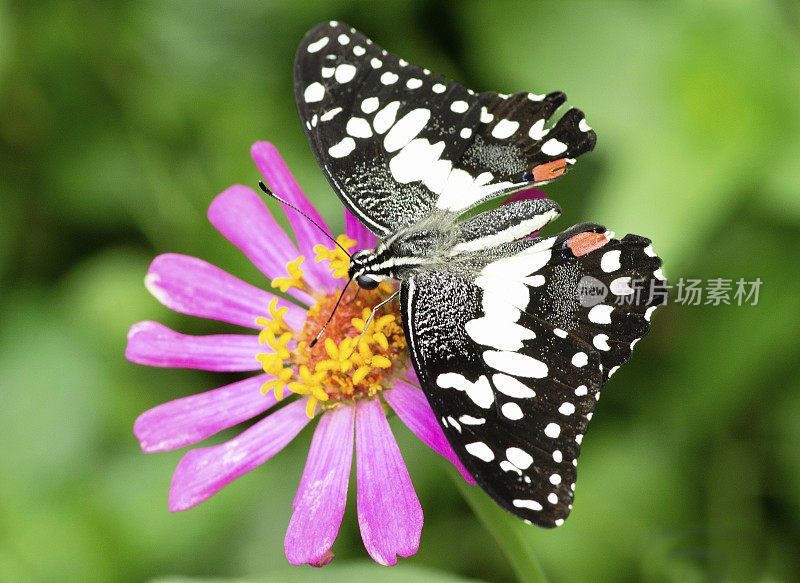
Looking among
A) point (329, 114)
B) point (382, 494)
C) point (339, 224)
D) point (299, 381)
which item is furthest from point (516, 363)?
point (339, 224)

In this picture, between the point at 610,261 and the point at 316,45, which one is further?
the point at 316,45

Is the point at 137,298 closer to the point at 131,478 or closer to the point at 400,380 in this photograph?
the point at 131,478

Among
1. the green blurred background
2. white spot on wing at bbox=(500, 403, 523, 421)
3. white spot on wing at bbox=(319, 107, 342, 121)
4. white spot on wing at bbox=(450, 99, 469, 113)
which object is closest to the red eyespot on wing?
white spot on wing at bbox=(500, 403, 523, 421)

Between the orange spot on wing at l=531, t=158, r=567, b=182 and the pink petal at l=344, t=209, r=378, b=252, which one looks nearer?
the orange spot on wing at l=531, t=158, r=567, b=182

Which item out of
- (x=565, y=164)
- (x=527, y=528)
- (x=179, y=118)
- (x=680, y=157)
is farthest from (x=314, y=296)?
(x=179, y=118)

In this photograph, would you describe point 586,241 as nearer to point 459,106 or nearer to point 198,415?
point 459,106

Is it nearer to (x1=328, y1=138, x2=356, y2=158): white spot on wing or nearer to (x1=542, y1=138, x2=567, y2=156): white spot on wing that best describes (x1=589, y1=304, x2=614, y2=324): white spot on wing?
(x1=542, y1=138, x2=567, y2=156): white spot on wing

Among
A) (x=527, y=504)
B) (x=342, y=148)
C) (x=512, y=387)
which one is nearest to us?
(x=527, y=504)

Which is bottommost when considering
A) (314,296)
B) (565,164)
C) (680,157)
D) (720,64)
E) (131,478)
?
(131,478)
